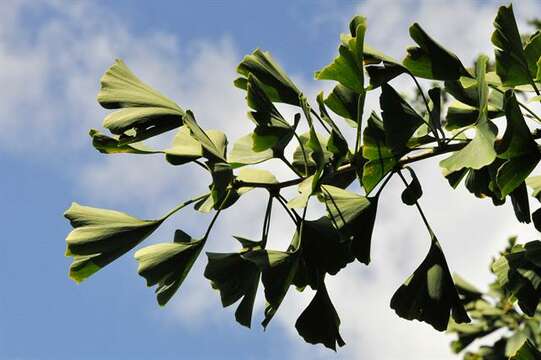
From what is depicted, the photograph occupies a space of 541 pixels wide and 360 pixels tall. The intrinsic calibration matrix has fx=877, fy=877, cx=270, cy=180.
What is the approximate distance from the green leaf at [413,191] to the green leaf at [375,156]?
0.16 m

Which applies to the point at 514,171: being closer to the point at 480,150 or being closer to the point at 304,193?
the point at 480,150

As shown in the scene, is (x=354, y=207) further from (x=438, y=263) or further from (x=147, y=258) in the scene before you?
(x=147, y=258)

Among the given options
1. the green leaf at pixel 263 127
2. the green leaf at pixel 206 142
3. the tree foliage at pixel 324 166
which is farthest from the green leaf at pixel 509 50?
the green leaf at pixel 206 142

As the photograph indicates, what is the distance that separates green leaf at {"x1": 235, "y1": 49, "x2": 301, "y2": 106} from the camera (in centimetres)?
255

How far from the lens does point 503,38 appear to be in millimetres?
2430

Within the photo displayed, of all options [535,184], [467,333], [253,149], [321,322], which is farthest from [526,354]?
[467,333]

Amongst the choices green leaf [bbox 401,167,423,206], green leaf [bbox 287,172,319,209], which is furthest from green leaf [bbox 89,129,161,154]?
green leaf [bbox 401,167,423,206]

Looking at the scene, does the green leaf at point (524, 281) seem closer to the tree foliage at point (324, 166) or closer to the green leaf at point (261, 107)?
the tree foliage at point (324, 166)

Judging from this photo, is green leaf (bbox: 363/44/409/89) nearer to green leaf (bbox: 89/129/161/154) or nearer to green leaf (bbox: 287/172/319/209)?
green leaf (bbox: 287/172/319/209)

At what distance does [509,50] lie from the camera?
2449 mm

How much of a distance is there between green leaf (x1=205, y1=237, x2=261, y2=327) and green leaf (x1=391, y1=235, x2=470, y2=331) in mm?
427

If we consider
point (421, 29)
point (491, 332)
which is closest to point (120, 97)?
point (421, 29)

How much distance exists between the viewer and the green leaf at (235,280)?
2.42 metres

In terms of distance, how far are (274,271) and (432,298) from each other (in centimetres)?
53
